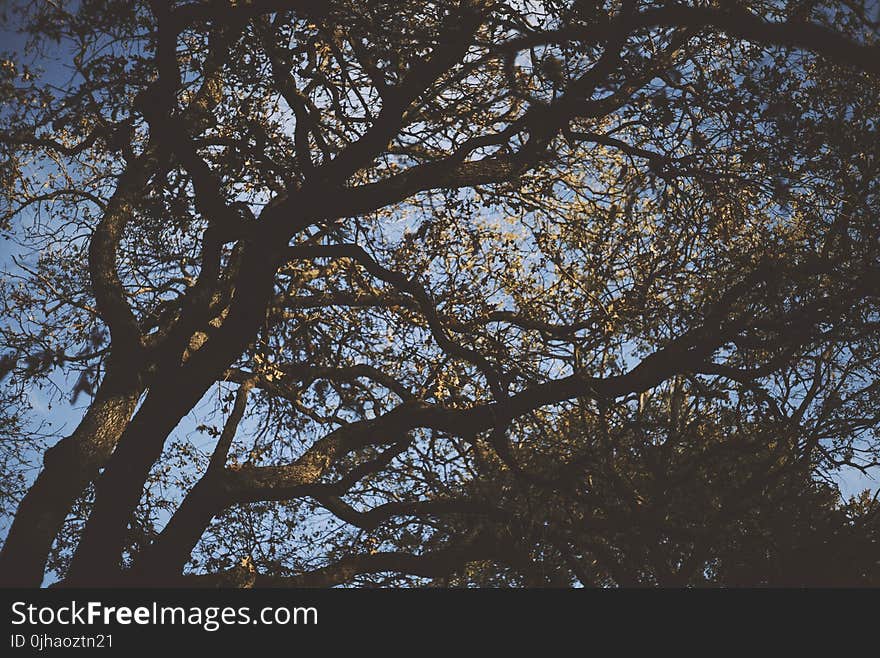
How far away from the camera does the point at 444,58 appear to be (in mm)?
7043

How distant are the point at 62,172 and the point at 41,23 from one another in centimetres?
359

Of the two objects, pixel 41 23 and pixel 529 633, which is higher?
pixel 41 23

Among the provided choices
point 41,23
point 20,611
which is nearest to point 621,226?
point 41,23

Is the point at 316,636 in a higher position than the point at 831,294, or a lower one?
lower

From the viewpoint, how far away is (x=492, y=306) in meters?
11.2

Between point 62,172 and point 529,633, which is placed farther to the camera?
point 62,172

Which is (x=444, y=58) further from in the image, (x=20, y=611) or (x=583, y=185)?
(x=20, y=611)

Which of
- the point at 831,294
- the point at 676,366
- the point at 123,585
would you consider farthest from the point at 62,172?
the point at 831,294

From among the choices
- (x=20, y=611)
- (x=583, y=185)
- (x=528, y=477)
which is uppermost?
(x=583, y=185)

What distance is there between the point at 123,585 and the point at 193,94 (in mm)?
7035

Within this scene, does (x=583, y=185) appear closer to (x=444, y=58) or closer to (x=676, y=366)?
(x=676, y=366)

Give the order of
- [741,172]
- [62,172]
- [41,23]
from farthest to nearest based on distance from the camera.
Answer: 1. [62,172]
2. [741,172]
3. [41,23]

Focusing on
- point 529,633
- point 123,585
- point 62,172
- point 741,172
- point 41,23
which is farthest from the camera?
point 62,172

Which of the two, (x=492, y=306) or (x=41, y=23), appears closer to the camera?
(x=41, y=23)
